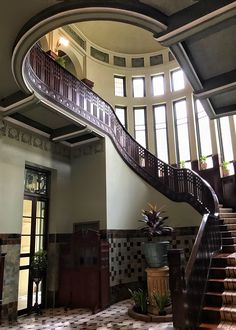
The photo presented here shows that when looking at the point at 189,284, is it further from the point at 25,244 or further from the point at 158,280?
the point at 25,244

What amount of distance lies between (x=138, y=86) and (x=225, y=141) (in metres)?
4.24

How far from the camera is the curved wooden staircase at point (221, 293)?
4.07 meters

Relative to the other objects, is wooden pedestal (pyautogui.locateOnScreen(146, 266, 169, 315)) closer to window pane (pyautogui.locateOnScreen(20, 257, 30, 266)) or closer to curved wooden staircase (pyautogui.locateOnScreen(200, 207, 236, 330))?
curved wooden staircase (pyautogui.locateOnScreen(200, 207, 236, 330))

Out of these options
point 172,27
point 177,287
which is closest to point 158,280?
point 177,287

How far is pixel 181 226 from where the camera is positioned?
7.97 m

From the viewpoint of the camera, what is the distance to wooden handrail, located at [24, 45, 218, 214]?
5906mm

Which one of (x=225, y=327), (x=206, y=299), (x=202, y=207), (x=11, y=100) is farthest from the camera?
(x=202, y=207)

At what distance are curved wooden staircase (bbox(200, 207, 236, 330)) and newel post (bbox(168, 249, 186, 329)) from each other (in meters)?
0.44

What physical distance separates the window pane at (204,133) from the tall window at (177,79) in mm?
1312

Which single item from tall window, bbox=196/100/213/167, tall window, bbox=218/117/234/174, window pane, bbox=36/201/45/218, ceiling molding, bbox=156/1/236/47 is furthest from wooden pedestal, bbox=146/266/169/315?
tall window, bbox=196/100/213/167

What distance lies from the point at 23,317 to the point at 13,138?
12.4 feet

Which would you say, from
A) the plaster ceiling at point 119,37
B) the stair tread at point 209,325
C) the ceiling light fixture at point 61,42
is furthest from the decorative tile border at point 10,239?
the plaster ceiling at point 119,37

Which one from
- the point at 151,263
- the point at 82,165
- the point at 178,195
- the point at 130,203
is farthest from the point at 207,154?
the point at 151,263

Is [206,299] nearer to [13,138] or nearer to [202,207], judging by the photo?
[202,207]
